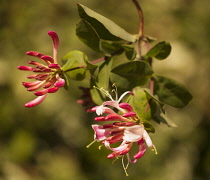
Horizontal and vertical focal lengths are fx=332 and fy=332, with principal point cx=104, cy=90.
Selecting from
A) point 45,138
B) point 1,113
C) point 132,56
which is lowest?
point 45,138

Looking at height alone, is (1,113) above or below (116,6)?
below

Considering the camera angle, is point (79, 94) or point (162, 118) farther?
point (79, 94)

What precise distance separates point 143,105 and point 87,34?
0.74 feet

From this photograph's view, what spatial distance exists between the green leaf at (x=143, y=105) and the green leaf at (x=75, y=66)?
14cm

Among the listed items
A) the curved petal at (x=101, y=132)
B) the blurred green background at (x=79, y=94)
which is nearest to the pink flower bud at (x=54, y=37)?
the curved petal at (x=101, y=132)

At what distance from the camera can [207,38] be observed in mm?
2141

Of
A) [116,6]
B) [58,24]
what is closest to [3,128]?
[58,24]

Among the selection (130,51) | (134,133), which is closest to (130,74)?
(130,51)

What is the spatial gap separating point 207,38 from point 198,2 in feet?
0.84

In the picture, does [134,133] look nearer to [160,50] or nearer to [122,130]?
[122,130]

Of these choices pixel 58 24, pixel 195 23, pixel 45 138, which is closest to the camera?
pixel 195 23

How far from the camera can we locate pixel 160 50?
2.73ft

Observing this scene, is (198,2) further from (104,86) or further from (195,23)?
(104,86)

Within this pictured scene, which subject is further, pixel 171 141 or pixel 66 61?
pixel 171 141
